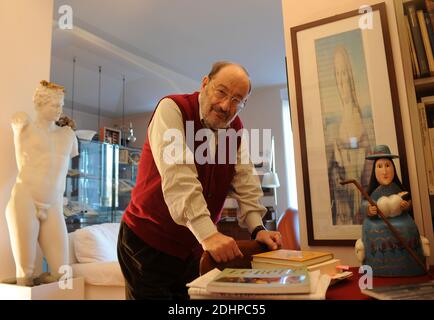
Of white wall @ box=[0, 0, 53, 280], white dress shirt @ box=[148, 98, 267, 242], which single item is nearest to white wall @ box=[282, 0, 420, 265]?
white dress shirt @ box=[148, 98, 267, 242]

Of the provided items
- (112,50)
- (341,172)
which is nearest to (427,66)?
(341,172)

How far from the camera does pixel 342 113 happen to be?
1.20 m

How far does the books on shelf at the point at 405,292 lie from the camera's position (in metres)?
0.57

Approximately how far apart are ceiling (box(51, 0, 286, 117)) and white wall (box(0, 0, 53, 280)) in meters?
0.62

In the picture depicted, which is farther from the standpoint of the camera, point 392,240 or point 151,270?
point 151,270

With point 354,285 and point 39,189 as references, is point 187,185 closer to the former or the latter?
point 354,285

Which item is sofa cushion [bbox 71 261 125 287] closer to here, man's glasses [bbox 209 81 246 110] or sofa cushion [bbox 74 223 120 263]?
sofa cushion [bbox 74 223 120 263]

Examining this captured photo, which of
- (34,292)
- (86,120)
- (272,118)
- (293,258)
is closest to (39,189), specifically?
(34,292)

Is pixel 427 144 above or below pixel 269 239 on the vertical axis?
above

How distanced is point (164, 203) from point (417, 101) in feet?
2.84

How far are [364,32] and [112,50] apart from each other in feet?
10.1

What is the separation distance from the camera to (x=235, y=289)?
593mm

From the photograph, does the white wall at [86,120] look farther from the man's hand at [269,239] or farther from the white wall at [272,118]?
the man's hand at [269,239]

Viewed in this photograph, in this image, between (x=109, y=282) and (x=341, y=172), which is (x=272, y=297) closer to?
(x=341, y=172)
